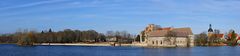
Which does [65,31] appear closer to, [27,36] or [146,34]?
[27,36]

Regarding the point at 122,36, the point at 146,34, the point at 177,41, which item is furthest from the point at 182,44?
the point at 122,36

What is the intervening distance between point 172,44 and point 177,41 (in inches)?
153

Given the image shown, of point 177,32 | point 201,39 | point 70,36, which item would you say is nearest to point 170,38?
point 177,32

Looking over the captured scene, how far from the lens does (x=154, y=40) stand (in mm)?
119188

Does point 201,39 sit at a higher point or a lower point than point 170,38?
lower

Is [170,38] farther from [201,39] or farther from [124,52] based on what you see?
[124,52]

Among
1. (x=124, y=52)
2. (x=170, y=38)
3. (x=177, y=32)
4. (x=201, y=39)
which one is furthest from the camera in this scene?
(x=201, y=39)

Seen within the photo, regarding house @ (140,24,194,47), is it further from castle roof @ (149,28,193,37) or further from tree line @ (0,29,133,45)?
tree line @ (0,29,133,45)

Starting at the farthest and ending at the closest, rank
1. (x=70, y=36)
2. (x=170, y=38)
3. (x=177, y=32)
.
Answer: (x=70, y=36) < (x=177, y=32) < (x=170, y=38)

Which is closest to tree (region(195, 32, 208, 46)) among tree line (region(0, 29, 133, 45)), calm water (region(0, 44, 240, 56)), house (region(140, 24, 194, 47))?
house (region(140, 24, 194, 47))

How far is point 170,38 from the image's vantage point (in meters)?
114

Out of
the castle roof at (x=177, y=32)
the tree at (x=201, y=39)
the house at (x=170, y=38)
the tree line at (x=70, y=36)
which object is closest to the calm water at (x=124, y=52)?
the house at (x=170, y=38)

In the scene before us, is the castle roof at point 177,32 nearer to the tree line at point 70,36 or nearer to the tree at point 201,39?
the tree at point 201,39

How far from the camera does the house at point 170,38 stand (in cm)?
11419
